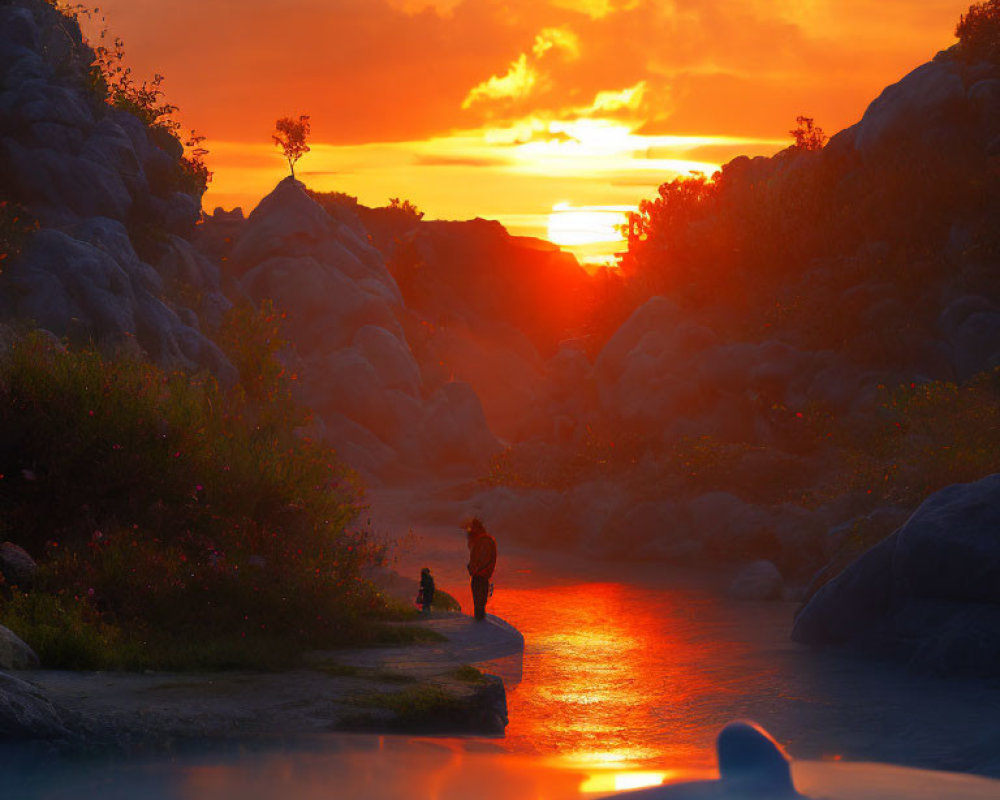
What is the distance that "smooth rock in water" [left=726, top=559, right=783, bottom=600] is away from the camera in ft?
88.7

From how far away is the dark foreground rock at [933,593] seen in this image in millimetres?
17609

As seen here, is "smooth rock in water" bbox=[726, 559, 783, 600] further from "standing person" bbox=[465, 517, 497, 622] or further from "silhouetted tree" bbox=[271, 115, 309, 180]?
"silhouetted tree" bbox=[271, 115, 309, 180]

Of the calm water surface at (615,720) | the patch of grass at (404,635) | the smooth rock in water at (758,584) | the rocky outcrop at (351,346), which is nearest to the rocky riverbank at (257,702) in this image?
the patch of grass at (404,635)

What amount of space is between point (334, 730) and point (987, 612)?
12307 millimetres

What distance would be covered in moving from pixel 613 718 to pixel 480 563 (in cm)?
449

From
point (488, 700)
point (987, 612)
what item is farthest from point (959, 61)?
point (488, 700)

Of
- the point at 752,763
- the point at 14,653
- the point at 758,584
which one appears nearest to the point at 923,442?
the point at 758,584

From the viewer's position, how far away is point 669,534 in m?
33.2

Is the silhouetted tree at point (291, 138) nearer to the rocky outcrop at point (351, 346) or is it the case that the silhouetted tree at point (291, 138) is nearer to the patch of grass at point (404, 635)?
the rocky outcrop at point (351, 346)

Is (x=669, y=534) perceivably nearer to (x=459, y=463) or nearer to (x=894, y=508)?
(x=894, y=508)

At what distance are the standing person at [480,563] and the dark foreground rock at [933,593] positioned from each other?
6789 mm

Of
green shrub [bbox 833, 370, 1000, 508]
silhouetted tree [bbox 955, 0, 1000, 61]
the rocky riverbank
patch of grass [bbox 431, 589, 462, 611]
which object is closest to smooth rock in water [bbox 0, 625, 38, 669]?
the rocky riverbank

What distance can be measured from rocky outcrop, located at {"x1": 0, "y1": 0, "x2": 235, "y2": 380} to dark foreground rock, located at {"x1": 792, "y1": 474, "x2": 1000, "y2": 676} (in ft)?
65.5

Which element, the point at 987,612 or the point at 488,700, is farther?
the point at 987,612
